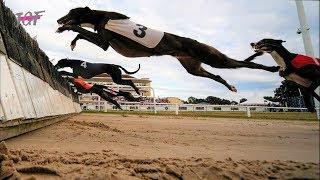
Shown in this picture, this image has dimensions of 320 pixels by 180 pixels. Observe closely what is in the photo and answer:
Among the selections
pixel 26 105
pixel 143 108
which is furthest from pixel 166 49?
pixel 143 108

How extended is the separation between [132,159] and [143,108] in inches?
872

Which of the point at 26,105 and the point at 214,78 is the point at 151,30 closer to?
the point at 214,78

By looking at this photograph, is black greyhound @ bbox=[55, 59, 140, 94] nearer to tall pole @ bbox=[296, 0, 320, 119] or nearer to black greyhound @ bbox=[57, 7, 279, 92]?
black greyhound @ bbox=[57, 7, 279, 92]

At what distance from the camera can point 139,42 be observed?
3359 millimetres

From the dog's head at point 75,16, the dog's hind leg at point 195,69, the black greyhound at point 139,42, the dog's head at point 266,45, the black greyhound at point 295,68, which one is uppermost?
the dog's head at point 75,16

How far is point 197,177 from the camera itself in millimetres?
2406

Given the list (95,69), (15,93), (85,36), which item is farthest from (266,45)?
(95,69)

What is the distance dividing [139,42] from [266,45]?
1.50m

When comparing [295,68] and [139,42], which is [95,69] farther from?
[295,68]

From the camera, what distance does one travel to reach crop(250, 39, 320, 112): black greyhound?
1.80m

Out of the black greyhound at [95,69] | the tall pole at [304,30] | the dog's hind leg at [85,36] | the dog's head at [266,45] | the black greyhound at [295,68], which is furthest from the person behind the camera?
the black greyhound at [95,69]

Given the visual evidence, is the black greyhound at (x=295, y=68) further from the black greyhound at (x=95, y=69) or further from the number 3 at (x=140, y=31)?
the black greyhound at (x=95, y=69)

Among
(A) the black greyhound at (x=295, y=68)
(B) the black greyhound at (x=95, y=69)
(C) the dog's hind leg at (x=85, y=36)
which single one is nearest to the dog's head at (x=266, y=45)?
(A) the black greyhound at (x=295, y=68)

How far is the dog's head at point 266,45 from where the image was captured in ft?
6.46
